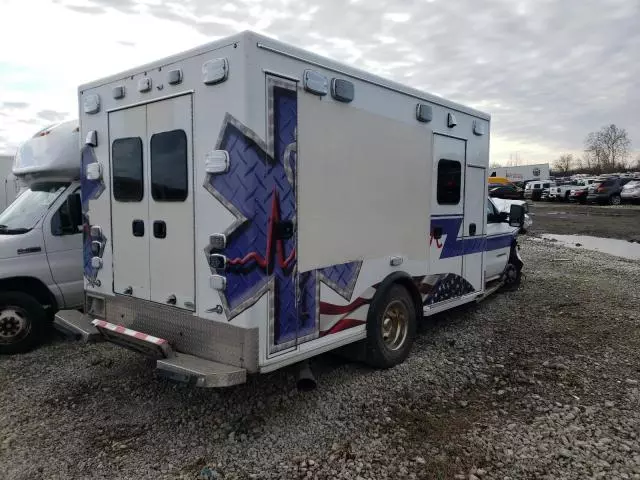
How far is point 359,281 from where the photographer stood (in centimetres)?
480

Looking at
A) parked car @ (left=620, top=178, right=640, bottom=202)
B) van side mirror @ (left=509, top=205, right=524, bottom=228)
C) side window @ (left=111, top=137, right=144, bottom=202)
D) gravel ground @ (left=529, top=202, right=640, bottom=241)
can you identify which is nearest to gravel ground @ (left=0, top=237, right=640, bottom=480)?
side window @ (left=111, top=137, right=144, bottom=202)

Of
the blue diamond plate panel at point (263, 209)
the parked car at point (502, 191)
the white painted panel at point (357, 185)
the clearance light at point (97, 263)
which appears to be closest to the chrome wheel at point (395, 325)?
the white painted panel at point (357, 185)

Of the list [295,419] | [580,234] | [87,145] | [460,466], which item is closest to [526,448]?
[460,466]

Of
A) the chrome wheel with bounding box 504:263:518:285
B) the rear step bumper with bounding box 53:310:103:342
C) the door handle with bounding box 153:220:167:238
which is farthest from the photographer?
the chrome wheel with bounding box 504:263:518:285

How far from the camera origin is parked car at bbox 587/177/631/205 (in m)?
31.4

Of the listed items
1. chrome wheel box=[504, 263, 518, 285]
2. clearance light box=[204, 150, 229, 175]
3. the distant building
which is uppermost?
the distant building

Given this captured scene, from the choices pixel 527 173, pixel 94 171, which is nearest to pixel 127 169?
pixel 94 171

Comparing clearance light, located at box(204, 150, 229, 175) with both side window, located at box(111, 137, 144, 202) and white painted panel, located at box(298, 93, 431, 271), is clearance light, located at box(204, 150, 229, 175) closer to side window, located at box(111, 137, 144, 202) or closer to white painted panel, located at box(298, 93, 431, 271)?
white painted panel, located at box(298, 93, 431, 271)

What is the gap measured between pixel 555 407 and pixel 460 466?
1369mm

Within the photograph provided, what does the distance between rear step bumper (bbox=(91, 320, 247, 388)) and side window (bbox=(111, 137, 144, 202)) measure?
118 cm

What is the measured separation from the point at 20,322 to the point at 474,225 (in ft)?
17.7

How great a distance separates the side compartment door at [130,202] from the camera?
4.51m

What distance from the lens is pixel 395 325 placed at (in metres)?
5.43

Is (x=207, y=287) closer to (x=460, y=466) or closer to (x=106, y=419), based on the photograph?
(x=106, y=419)
